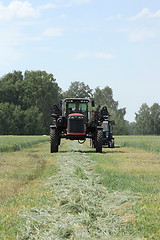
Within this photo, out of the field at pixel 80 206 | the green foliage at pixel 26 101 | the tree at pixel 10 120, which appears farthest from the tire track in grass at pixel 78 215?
the tree at pixel 10 120

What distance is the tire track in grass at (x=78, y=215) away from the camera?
237 inches

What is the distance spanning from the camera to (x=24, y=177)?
39.9 ft

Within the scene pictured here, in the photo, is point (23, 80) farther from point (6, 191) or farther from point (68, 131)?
point (6, 191)

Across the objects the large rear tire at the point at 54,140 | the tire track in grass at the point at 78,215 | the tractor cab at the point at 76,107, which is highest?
the tractor cab at the point at 76,107

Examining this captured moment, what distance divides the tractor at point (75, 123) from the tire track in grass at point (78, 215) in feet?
41.0

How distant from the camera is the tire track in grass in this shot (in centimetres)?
602

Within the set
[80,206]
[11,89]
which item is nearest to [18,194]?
[80,206]

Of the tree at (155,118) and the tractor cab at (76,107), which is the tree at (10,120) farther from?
the tractor cab at (76,107)

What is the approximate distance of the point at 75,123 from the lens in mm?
22594

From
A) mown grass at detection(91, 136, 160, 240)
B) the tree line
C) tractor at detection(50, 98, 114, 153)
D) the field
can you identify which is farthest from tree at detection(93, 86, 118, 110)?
the field

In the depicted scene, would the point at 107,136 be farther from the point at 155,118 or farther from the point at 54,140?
the point at 155,118

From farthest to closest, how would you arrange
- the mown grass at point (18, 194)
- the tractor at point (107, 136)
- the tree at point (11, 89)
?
the tree at point (11, 89) → the tractor at point (107, 136) → the mown grass at point (18, 194)

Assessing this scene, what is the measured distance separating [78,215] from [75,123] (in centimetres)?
1559

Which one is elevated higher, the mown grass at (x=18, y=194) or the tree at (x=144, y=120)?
the tree at (x=144, y=120)
